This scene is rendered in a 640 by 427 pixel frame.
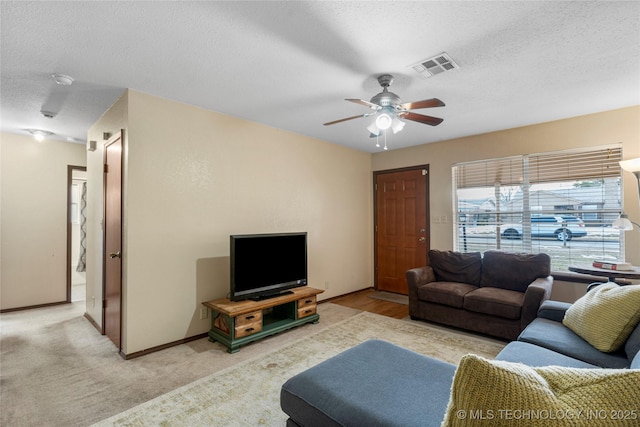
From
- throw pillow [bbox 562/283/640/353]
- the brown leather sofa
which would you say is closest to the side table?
the brown leather sofa

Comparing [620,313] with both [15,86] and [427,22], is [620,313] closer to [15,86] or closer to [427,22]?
[427,22]

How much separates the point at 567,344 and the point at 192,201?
347 centimetres

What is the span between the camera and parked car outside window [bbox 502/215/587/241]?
3.81 metres

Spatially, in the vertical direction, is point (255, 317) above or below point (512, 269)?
below

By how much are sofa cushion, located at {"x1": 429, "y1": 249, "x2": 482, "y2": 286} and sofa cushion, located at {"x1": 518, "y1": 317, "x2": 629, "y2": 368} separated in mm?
1542

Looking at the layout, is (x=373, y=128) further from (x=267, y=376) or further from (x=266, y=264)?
(x=267, y=376)

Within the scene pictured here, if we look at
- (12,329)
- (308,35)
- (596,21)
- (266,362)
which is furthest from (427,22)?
(12,329)

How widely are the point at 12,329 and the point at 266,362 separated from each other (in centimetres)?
338

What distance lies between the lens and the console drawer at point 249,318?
10.2 feet

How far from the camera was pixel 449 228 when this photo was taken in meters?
4.85

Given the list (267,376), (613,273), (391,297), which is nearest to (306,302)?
(267,376)

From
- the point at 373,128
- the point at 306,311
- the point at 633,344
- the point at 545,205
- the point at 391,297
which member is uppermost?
the point at 373,128

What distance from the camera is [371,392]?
5.08 ft

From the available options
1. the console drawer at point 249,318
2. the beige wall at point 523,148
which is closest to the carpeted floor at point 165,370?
the console drawer at point 249,318
